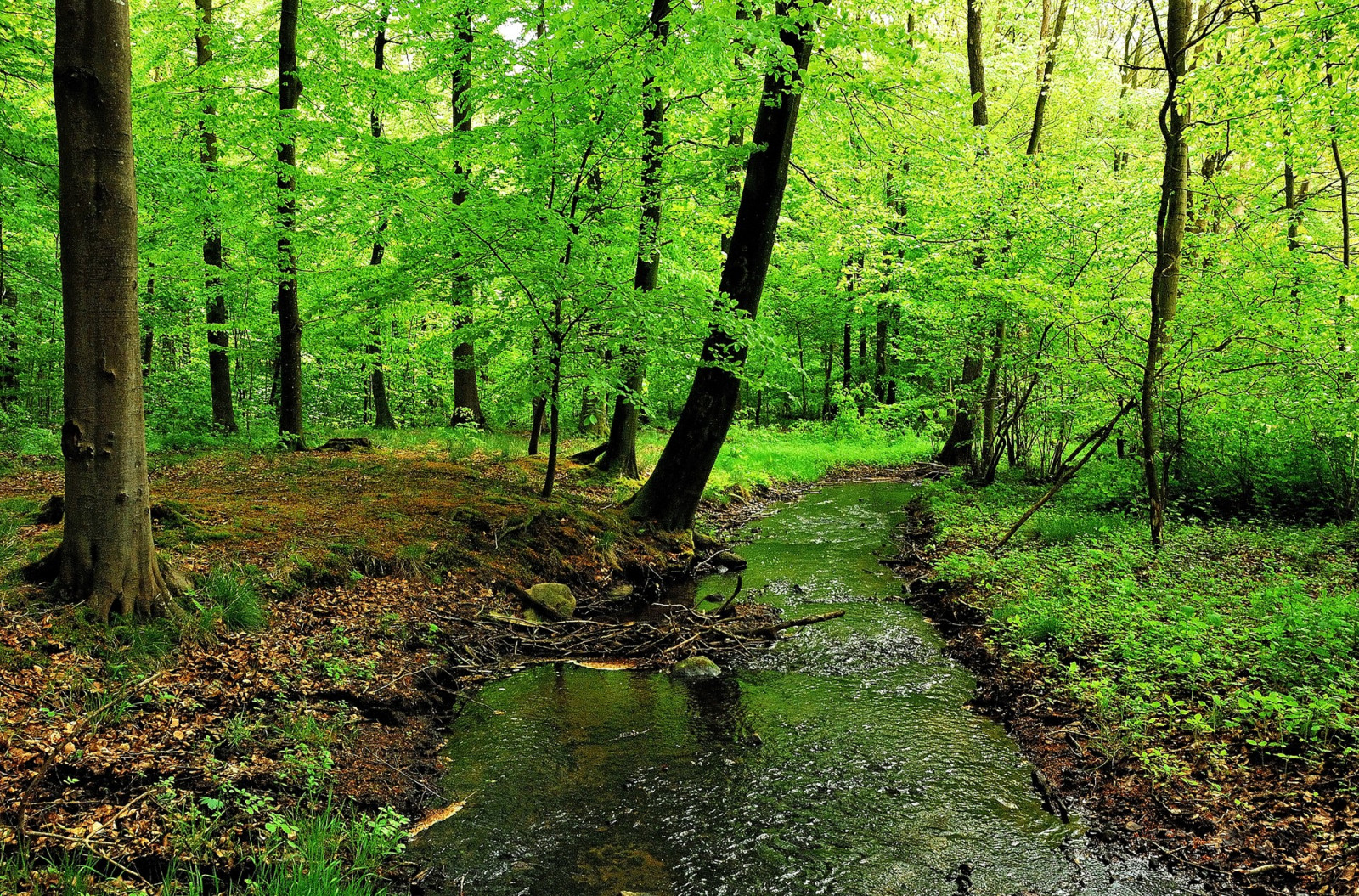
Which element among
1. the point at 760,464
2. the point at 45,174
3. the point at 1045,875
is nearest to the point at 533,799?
the point at 1045,875

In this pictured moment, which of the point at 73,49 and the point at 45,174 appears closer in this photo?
the point at 73,49

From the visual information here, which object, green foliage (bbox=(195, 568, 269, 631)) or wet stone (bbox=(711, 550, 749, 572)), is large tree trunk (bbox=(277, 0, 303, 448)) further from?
wet stone (bbox=(711, 550, 749, 572))

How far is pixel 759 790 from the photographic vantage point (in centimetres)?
465

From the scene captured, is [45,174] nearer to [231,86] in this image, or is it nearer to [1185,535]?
[231,86]

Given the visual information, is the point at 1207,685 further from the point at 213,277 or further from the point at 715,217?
the point at 213,277

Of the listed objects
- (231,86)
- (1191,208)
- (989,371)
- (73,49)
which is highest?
(231,86)

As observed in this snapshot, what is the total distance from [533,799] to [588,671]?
2.04 metres

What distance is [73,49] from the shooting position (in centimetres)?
410

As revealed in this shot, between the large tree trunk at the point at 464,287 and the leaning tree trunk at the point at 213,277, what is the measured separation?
4.04 meters

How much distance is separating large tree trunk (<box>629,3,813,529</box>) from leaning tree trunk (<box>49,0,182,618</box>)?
19.0 feet

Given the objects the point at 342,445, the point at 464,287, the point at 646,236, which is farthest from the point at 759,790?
the point at 342,445

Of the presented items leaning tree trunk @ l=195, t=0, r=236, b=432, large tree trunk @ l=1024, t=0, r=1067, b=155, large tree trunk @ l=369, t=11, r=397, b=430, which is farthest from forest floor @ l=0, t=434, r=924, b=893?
large tree trunk @ l=1024, t=0, r=1067, b=155

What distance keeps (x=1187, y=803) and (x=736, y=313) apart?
21.0 feet

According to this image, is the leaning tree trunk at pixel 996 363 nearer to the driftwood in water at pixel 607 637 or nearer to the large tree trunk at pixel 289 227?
the driftwood in water at pixel 607 637
